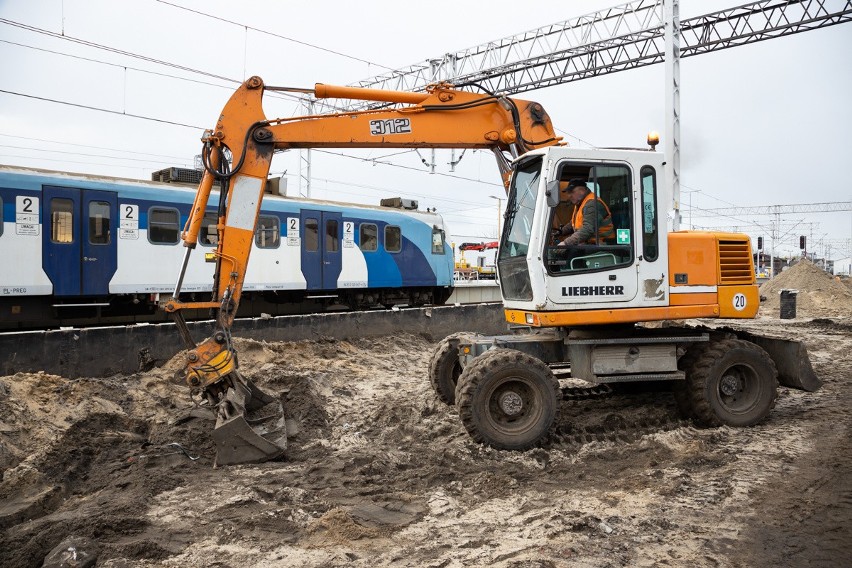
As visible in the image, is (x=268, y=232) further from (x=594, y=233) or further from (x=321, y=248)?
(x=594, y=233)

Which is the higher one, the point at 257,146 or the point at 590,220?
the point at 257,146

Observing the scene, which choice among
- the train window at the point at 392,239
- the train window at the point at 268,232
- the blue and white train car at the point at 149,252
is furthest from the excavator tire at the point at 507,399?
the train window at the point at 392,239

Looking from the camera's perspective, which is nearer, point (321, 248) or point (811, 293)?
point (321, 248)

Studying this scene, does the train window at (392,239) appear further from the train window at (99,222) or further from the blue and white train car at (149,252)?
the train window at (99,222)

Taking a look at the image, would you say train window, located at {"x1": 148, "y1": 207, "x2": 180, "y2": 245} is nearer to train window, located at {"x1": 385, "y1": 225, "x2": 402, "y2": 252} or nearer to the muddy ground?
train window, located at {"x1": 385, "y1": 225, "x2": 402, "y2": 252}

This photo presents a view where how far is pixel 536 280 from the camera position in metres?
5.68

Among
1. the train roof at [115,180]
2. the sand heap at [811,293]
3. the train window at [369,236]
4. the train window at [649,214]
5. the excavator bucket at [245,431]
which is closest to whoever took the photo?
the excavator bucket at [245,431]

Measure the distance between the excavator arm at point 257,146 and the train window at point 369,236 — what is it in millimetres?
9001

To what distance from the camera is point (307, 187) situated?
22.8m

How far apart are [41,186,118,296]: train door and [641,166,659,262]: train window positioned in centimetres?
978

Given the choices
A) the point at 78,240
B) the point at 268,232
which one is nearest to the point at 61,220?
the point at 78,240

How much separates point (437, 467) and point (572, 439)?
146cm

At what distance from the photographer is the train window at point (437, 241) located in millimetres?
17219

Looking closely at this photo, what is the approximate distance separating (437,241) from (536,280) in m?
11.7
